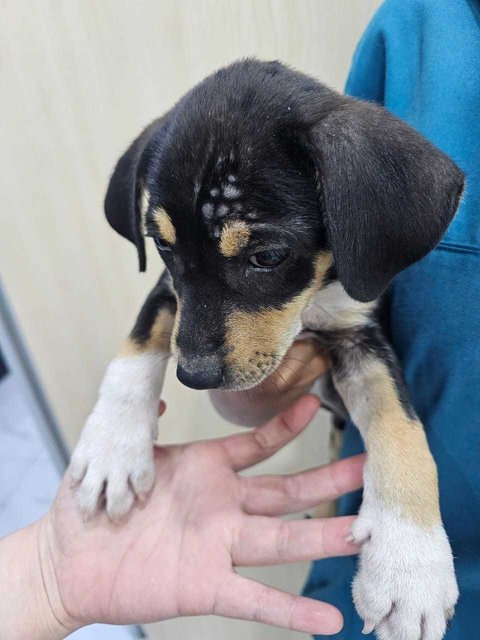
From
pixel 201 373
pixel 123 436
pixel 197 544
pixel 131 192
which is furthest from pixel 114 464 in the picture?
pixel 131 192

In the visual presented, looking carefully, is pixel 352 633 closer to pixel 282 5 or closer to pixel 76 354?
pixel 76 354

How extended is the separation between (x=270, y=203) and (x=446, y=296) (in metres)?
0.41

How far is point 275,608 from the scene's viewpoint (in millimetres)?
1105

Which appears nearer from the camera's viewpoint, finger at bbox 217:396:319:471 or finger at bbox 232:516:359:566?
finger at bbox 232:516:359:566

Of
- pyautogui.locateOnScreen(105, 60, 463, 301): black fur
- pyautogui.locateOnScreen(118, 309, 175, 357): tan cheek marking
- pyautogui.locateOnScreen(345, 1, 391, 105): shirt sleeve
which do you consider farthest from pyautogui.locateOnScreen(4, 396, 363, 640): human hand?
pyautogui.locateOnScreen(345, 1, 391, 105): shirt sleeve

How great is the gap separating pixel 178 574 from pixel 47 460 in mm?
2085

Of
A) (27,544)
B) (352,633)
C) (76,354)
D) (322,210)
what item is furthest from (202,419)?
(322,210)

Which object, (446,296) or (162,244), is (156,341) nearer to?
(162,244)

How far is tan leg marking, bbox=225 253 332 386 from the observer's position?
1.09m

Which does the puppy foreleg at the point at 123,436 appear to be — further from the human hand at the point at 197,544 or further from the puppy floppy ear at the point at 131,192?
the puppy floppy ear at the point at 131,192

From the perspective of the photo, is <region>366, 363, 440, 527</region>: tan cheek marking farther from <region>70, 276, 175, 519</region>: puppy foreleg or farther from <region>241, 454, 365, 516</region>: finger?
<region>70, 276, 175, 519</region>: puppy foreleg

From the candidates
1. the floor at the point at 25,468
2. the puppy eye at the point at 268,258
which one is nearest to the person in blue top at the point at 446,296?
the puppy eye at the point at 268,258

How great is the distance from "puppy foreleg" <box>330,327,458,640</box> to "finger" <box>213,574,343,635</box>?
75 mm

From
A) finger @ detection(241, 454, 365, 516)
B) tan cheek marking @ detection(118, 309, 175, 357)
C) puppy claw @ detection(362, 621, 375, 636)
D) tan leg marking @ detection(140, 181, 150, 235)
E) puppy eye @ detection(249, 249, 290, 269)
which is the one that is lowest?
puppy claw @ detection(362, 621, 375, 636)
